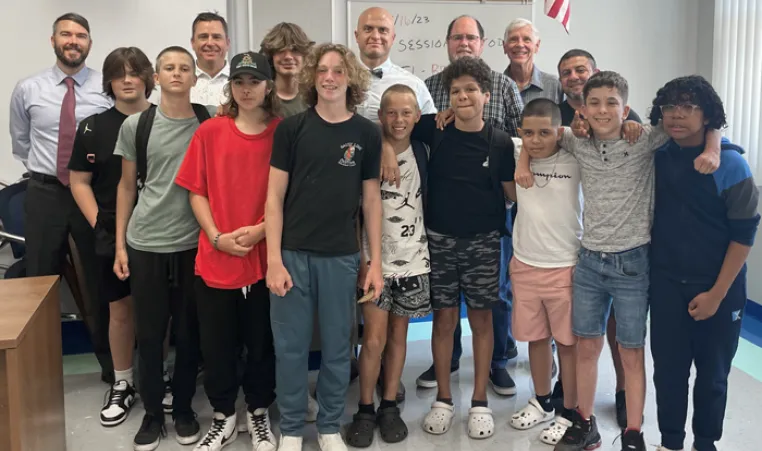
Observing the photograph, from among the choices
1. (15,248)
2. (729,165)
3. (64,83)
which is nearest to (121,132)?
(64,83)

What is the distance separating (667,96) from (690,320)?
722 millimetres

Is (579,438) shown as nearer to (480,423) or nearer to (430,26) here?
(480,423)

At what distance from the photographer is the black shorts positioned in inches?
103

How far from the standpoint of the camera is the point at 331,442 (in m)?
2.34

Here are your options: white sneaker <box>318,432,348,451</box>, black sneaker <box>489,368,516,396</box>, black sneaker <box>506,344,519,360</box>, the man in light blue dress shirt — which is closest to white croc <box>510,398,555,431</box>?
black sneaker <box>489,368,516,396</box>

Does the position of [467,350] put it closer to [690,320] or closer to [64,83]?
[690,320]

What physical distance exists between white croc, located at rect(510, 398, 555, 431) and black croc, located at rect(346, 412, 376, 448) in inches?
22.4

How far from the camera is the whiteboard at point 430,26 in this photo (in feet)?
13.5

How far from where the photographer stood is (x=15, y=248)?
332 centimetres

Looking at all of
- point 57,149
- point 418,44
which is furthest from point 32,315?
point 418,44

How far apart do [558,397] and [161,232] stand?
5.57ft

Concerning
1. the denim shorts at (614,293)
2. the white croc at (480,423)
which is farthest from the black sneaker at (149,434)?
the denim shorts at (614,293)

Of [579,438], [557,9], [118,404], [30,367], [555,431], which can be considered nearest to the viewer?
[30,367]

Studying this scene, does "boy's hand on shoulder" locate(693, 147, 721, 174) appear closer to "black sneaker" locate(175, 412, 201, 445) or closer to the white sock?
"black sneaker" locate(175, 412, 201, 445)
